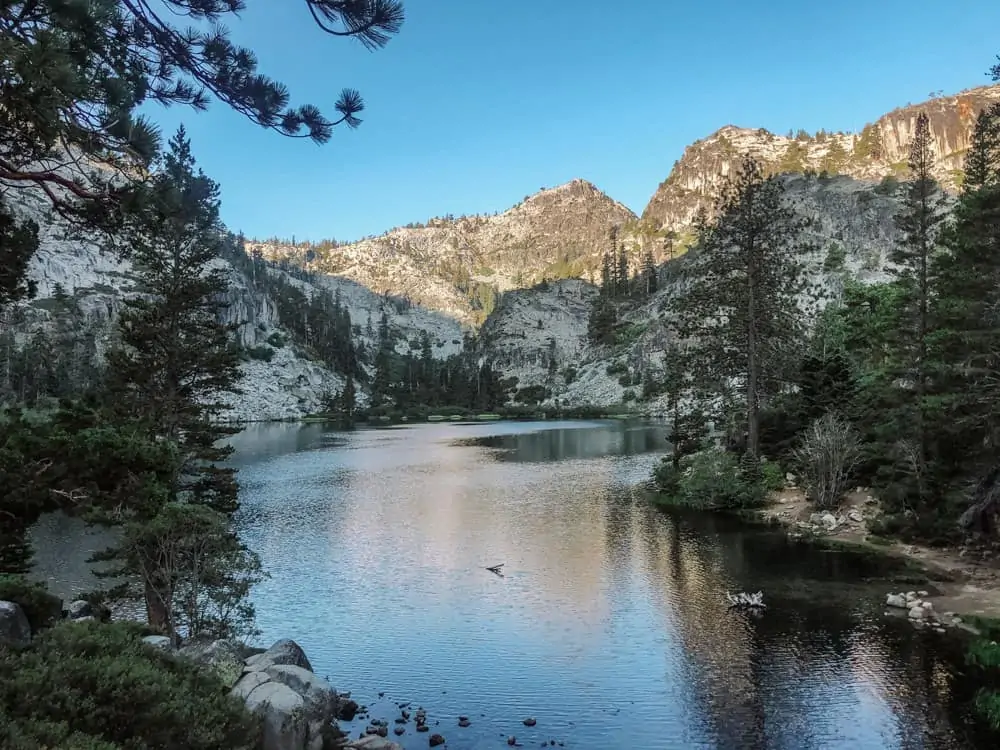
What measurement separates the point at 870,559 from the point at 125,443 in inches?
1150

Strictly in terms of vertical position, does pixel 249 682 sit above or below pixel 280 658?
above

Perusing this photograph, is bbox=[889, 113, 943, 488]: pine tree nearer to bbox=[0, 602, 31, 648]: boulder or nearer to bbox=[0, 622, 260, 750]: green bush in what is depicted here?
bbox=[0, 622, 260, 750]: green bush

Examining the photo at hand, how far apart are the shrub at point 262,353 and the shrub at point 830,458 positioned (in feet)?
489

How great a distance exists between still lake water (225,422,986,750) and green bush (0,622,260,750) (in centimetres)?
675

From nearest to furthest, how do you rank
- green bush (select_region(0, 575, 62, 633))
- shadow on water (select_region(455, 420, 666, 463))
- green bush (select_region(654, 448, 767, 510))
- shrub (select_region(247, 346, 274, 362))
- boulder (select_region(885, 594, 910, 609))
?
green bush (select_region(0, 575, 62, 633)) → boulder (select_region(885, 594, 910, 609)) → green bush (select_region(654, 448, 767, 510)) → shadow on water (select_region(455, 420, 666, 463)) → shrub (select_region(247, 346, 274, 362))

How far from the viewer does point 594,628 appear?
22375 millimetres

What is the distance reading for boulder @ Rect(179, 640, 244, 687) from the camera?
1397 cm

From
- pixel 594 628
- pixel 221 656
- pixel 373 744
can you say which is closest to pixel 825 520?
pixel 594 628

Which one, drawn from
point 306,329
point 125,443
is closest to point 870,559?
point 125,443

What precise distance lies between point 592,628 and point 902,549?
1675cm

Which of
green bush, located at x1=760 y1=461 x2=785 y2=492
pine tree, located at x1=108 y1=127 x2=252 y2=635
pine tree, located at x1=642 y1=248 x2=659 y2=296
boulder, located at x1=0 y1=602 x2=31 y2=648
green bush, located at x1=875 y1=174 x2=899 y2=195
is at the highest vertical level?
green bush, located at x1=875 y1=174 x2=899 y2=195

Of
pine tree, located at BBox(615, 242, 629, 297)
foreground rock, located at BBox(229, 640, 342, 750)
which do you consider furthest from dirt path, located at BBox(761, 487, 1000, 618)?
pine tree, located at BBox(615, 242, 629, 297)

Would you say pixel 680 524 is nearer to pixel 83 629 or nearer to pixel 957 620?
pixel 957 620

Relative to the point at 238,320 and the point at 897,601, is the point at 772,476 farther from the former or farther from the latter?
the point at 238,320
